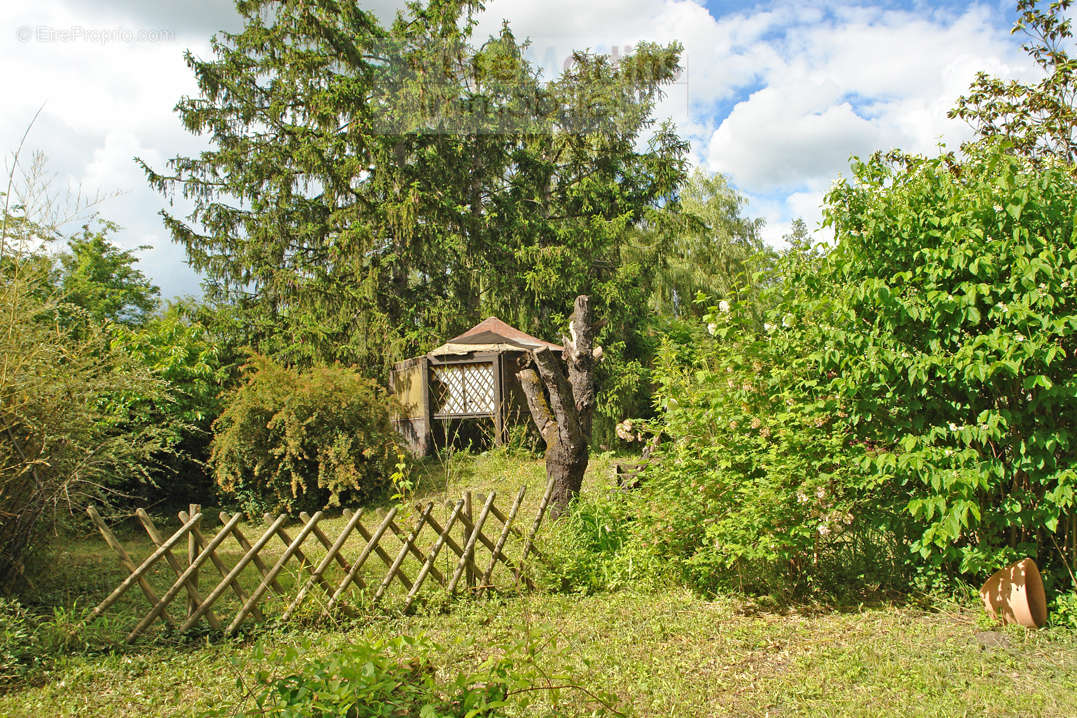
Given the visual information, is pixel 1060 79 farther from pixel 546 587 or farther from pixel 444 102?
pixel 444 102

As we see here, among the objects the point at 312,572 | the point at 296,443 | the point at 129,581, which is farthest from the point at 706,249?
the point at 129,581

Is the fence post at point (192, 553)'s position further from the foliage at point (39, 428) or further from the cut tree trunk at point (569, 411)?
the cut tree trunk at point (569, 411)

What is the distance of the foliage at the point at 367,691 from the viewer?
1.91 m

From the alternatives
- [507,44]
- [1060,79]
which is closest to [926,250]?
[1060,79]

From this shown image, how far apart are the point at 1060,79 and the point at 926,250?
5.15 m

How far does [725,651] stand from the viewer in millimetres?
3805

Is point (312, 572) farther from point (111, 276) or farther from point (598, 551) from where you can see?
point (111, 276)

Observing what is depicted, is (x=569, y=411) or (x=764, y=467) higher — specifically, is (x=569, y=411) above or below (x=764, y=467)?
above

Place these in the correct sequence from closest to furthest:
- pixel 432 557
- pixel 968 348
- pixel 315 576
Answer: pixel 968 348
pixel 315 576
pixel 432 557

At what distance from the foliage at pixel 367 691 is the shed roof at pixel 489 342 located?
10238mm

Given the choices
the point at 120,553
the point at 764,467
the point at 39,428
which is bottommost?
the point at 120,553

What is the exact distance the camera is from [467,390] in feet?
43.6

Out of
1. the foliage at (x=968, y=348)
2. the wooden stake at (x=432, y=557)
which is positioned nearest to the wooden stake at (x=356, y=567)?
the wooden stake at (x=432, y=557)

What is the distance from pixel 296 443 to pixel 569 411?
4.39m
